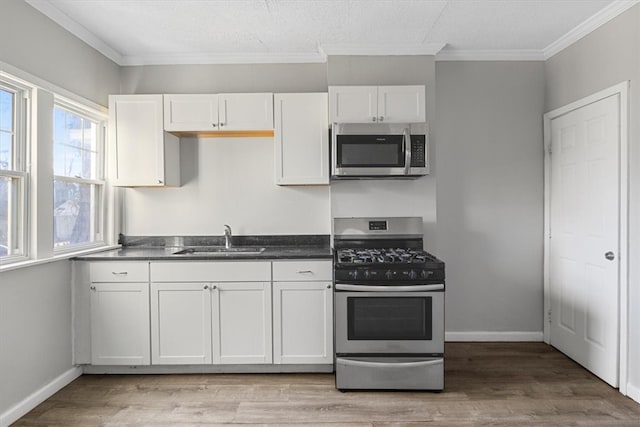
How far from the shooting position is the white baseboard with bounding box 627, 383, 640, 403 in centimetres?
256

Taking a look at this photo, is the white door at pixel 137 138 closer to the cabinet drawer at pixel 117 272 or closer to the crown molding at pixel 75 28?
the crown molding at pixel 75 28

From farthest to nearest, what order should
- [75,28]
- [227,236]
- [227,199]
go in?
1. [227,199]
2. [227,236]
3. [75,28]

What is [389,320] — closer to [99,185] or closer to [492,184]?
[492,184]

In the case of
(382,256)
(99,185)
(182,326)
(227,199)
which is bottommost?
(182,326)

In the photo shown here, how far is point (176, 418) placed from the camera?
242 centimetres

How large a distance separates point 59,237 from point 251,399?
1.78 m

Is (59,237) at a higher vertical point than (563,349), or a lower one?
higher

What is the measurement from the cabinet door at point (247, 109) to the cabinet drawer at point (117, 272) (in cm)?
130

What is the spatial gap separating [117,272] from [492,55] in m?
3.47

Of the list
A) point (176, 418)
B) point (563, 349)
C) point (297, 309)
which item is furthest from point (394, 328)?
point (563, 349)

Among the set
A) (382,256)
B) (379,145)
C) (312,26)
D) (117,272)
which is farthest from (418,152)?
(117,272)

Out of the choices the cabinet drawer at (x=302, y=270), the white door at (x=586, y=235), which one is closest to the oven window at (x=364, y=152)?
the cabinet drawer at (x=302, y=270)

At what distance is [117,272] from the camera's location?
2.94 metres

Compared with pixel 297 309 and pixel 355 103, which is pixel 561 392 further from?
pixel 355 103
